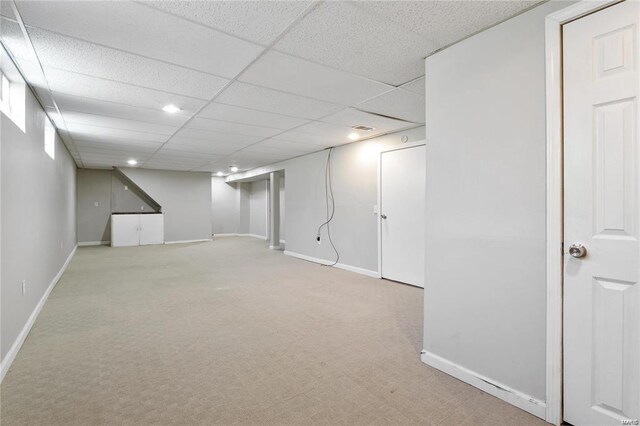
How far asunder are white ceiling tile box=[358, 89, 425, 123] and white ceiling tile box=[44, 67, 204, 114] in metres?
1.83

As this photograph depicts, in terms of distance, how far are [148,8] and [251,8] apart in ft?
1.83

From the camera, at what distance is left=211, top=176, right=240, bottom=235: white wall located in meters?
11.3

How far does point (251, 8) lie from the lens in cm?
167

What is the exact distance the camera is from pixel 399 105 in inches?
130

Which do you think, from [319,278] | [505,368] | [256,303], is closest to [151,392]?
[256,303]

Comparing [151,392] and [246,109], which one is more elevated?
[246,109]

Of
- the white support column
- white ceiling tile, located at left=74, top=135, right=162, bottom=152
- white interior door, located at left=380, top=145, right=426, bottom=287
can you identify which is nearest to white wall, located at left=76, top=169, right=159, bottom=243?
white ceiling tile, located at left=74, top=135, right=162, bottom=152

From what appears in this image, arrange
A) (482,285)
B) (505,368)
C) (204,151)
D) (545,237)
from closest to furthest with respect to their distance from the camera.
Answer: (545,237) → (505,368) → (482,285) → (204,151)

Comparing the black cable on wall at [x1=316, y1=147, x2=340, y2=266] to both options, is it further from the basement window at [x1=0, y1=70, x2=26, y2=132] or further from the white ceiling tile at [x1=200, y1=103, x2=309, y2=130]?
the basement window at [x1=0, y1=70, x2=26, y2=132]

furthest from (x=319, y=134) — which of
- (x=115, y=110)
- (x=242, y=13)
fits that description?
(x=242, y=13)

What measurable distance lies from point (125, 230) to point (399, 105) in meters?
8.40

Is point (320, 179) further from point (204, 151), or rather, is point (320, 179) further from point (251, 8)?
point (251, 8)

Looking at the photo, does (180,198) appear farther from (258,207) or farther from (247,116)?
(247,116)

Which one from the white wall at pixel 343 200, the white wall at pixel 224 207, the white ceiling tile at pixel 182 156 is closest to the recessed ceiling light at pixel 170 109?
the white ceiling tile at pixel 182 156
